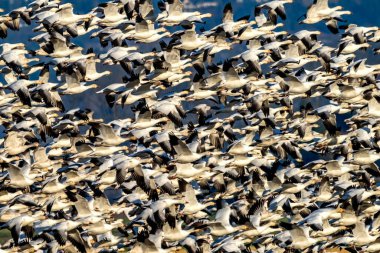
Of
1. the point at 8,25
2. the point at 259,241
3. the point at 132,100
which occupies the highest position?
the point at 8,25

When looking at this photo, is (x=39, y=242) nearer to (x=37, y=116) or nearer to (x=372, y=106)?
(x=37, y=116)

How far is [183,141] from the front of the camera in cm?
3394

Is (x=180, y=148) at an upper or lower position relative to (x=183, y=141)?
upper

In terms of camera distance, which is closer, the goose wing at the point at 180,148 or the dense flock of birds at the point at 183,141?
the goose wing at the point at 180,148

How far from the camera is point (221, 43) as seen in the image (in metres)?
35.3

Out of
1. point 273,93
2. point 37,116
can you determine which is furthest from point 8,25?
point 273,93

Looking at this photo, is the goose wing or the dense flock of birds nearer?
the goose wing

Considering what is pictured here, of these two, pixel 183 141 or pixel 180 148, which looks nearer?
pixel 180 148

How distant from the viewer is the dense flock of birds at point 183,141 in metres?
31.8

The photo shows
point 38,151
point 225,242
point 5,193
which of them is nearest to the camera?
point 225,242

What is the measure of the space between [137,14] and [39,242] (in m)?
7.19

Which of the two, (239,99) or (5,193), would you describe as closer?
(5,193)

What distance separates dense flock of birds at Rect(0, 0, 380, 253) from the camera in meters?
31.8

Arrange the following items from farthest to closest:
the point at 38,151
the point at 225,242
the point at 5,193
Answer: the point at 38,151, the point at 5,193, the point at 225,242
